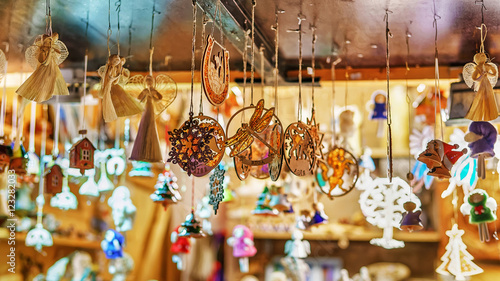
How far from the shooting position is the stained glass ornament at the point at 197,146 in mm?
2049

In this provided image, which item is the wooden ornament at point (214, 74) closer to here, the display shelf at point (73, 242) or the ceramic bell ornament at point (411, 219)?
the ceramic bell ornament at point (411, 219)

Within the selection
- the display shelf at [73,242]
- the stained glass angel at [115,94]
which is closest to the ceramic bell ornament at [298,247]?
the stained glass angel at [115,94]

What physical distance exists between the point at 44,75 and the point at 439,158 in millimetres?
1425

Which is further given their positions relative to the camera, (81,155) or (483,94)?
(81,155)

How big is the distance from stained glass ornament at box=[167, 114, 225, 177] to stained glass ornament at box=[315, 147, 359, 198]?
742 mm

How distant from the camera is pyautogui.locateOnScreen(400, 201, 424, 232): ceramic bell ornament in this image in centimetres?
251

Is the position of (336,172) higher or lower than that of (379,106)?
lower

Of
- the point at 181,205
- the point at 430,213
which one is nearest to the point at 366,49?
the point at 430,213

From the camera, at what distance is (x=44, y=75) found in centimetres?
211

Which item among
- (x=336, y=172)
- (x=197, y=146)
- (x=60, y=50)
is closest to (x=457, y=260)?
(x=336, y=172)

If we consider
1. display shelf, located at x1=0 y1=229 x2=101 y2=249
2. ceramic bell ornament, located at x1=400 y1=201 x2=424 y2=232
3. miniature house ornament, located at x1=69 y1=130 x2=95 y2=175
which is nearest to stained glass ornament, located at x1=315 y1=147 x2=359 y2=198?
ceramic bell ornament, located at x1=400 y1=201 x2=424 y2=232

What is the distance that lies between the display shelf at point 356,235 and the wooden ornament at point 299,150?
5.81ft

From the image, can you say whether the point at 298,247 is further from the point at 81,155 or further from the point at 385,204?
the point at 81,155

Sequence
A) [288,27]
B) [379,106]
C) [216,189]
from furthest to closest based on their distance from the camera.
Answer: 1. [379,106]
2. [288,27]
3. [216,189]
